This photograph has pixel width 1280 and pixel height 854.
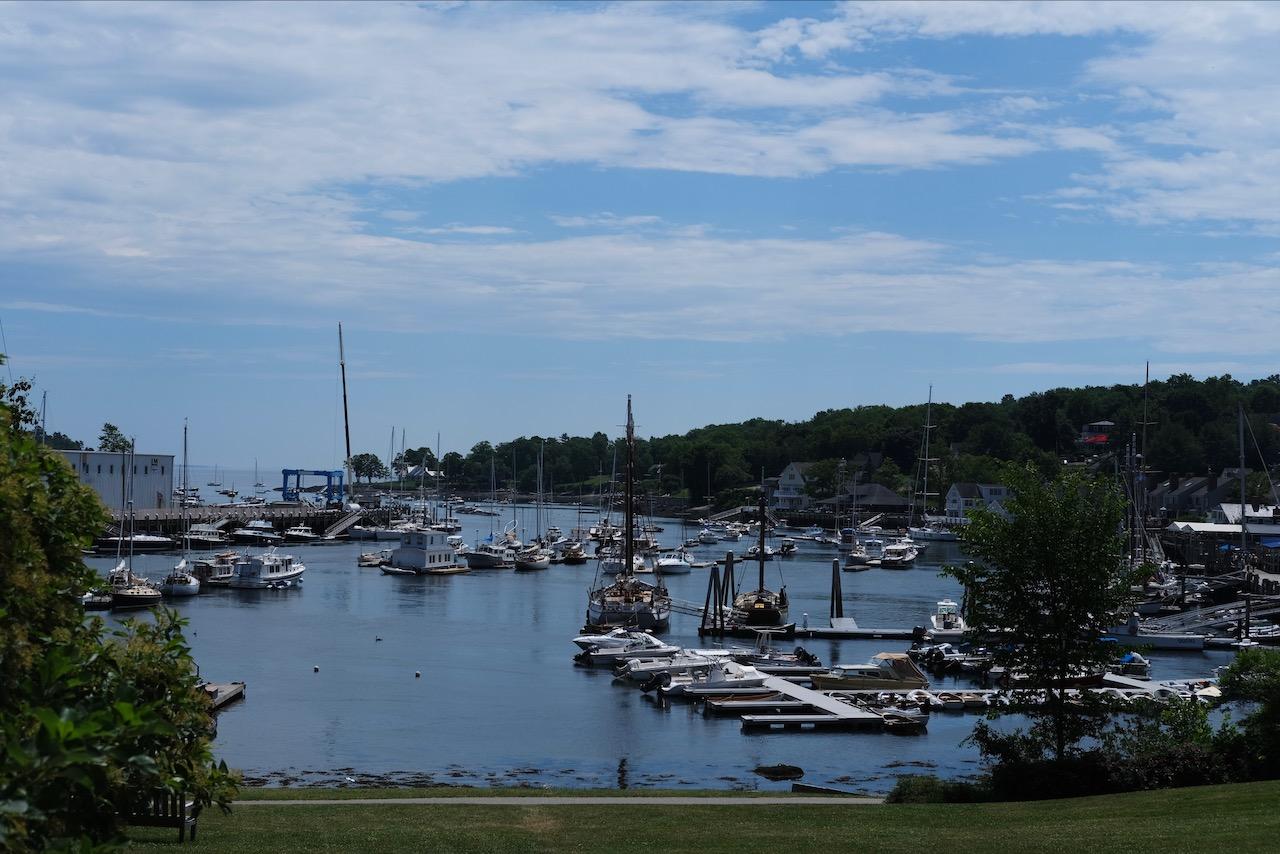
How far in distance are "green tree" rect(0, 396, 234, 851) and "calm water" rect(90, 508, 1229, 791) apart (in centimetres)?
2729

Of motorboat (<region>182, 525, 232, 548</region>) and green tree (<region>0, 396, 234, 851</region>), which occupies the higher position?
green tree (<region>0, 396, 234, 851</region>)

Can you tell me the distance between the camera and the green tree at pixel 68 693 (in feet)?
26.3

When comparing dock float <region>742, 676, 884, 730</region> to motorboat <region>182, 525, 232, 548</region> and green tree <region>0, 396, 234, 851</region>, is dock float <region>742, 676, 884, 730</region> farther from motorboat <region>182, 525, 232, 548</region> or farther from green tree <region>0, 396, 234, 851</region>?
motorboat <region>182, 525, 232, 548</region>

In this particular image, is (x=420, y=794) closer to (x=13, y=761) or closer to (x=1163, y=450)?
(x=13, y=761)

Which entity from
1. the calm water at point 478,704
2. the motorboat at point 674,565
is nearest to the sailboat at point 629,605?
the calm water at point 478,704

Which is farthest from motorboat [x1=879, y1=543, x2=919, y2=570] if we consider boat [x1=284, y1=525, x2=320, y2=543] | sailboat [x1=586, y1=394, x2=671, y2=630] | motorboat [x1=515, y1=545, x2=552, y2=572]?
boat [x1=284, y1=525, x2=320, y2=543]

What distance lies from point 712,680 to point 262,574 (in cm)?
5852

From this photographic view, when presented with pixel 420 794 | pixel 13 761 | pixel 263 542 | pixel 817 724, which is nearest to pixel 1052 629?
pixel 420 794

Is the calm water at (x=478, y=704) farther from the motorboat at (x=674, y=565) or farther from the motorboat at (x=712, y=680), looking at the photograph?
the motorboat at (x=674, y=565)

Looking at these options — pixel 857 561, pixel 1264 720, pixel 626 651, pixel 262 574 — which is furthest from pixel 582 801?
pixel 857 561

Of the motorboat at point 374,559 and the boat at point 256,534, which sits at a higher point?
the boat at point 256,534

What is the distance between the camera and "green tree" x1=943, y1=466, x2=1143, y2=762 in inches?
1170

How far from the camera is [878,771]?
42.3 m

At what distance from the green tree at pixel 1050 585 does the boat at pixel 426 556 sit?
9695cm
